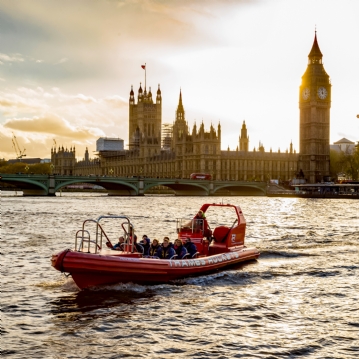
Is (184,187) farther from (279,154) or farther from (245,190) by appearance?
(279,154)

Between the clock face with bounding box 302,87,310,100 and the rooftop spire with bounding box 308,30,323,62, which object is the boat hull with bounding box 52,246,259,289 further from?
the rooftop spire with bounding box 308,30,323,62

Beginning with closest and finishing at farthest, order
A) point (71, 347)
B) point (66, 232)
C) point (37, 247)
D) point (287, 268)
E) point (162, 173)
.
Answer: point (71, 347), point (287, 268), point (37, 247), point (66, 232), point (162, 173)

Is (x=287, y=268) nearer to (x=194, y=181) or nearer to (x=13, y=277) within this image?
(x=13, y=277)

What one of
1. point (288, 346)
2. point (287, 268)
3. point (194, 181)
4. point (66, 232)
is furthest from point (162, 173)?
point (288, 346)

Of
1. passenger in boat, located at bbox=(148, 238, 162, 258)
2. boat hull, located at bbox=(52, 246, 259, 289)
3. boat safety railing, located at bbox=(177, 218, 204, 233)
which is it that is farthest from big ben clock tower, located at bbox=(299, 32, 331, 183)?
boat hull, located at bbox=(52, 246, 259, 289)

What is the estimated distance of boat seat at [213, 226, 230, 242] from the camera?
27.9m

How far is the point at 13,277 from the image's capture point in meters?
23.9

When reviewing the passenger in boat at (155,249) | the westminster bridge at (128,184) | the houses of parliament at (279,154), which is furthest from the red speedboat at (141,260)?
the houses of parliament at (279,154)

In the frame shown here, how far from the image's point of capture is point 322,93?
182875 millimetres

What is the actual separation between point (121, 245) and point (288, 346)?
8.88m

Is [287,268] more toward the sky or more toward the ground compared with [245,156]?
more toward the ground

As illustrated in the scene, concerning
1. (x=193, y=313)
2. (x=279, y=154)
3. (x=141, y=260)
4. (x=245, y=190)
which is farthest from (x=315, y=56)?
(x=193, y=313)

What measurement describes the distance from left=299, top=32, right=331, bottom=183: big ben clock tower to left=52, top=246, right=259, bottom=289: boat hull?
522 feet

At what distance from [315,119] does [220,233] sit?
160 metres
